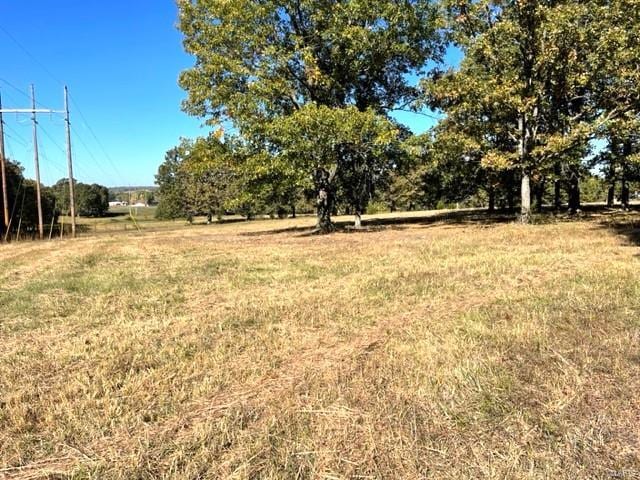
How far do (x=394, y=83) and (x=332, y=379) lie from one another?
22.1 m

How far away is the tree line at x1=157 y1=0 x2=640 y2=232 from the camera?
763 inches

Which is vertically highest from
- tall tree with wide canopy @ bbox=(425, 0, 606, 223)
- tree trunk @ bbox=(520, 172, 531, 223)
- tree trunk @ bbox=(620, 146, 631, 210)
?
tall tree with wide canopy @ bbox=(425, 0, 606, 223)

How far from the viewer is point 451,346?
5.14 m

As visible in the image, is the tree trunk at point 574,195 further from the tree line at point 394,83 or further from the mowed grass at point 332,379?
the mowed grass at point 332,379

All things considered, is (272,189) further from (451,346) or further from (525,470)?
(525,470)

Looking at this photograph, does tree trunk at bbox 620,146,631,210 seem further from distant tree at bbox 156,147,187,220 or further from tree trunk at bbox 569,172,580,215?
distant tree at bbox 156,147,187,220

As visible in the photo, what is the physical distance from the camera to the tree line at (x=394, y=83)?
763 inches

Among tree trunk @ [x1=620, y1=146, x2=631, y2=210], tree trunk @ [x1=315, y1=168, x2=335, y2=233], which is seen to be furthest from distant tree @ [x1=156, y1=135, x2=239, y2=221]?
tree trunk @ [x1=620, y1=146, x2=631, y2=210]

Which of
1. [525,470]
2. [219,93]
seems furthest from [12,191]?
[525,470]

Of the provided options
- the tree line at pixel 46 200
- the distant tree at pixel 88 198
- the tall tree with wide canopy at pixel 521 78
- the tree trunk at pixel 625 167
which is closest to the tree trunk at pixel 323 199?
the tall tree with wide canopy at pixel 521 78

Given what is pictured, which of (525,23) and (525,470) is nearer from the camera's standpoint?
(525,470)

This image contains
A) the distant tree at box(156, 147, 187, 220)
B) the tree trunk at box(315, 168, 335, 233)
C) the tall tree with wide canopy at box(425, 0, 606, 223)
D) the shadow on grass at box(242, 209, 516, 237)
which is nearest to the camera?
the tall tree with wide canopy at box(425, 0, 606, 223)

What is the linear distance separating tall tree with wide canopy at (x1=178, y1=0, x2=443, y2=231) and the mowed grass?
12.9 m

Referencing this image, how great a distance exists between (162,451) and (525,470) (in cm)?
227
